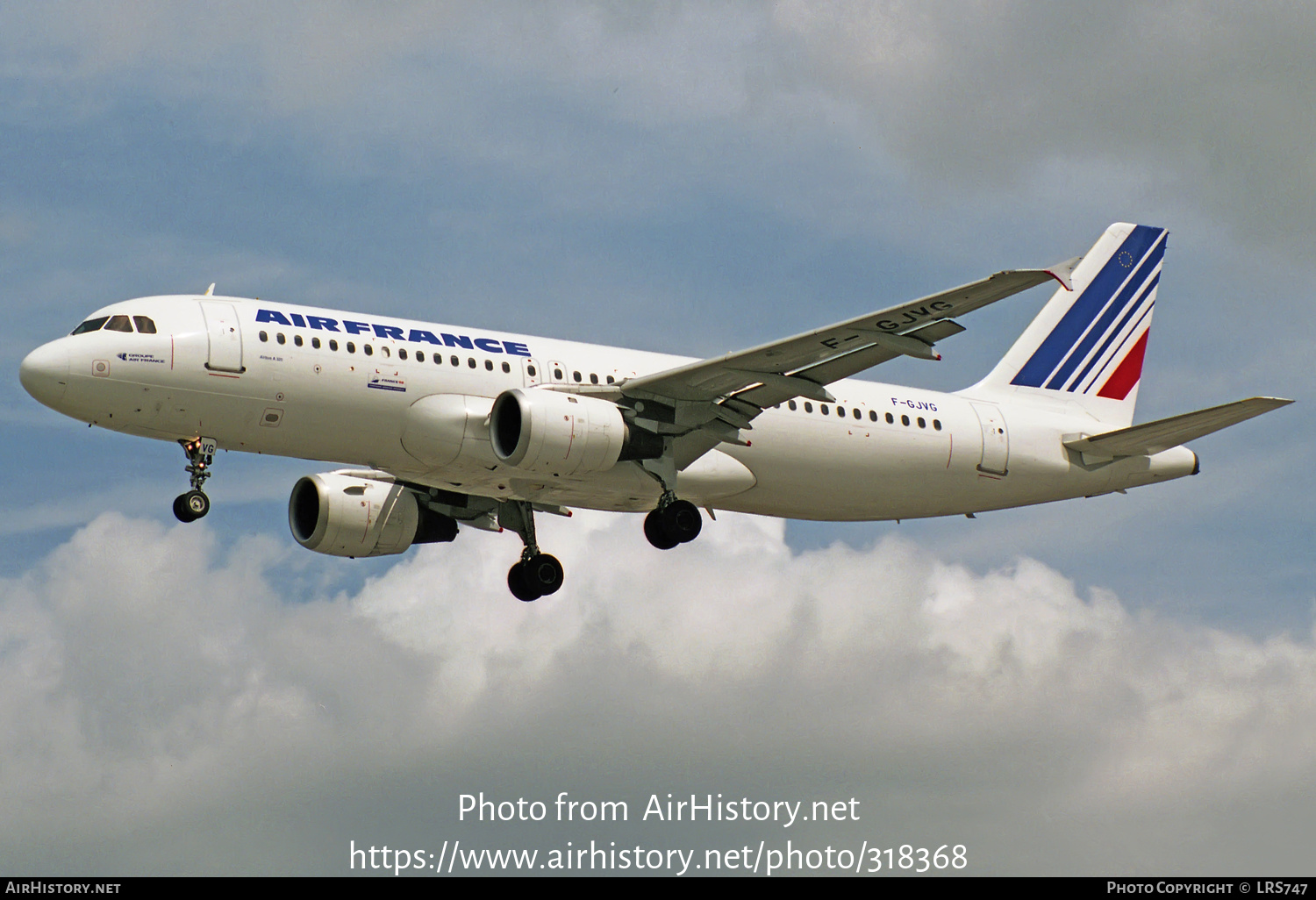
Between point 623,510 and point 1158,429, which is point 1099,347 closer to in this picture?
point 1158,429

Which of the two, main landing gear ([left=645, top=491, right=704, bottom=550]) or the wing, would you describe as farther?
main landing gear ([left=645, top=491, right=704, bottom=550])

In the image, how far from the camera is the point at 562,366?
125 feet

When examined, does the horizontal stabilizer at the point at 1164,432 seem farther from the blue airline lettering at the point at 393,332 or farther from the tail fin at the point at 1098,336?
the blue airline lettering at the point at 393,332

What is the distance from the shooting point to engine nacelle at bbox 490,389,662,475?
116ft

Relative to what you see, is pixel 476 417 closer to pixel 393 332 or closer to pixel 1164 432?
pixel 393 332

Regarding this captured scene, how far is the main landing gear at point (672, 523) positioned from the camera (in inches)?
1497

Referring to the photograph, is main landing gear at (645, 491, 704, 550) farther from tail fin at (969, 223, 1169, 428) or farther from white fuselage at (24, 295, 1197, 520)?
tail fin at (969, 223, 1169, 428)

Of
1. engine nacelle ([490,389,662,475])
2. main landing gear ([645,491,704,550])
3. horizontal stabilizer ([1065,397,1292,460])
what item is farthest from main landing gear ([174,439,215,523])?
horizontal stabilizer ([1065,397,1292,460])

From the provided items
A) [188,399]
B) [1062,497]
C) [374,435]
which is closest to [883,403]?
[1062,497]

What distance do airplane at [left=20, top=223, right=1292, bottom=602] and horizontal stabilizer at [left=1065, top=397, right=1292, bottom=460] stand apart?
0.22ft

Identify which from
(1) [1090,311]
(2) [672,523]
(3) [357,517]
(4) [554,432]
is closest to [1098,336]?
(1) [1090,311]

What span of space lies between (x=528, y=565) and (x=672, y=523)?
18.0 ft

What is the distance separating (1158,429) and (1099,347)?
247 inches

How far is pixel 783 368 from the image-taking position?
3656cm
